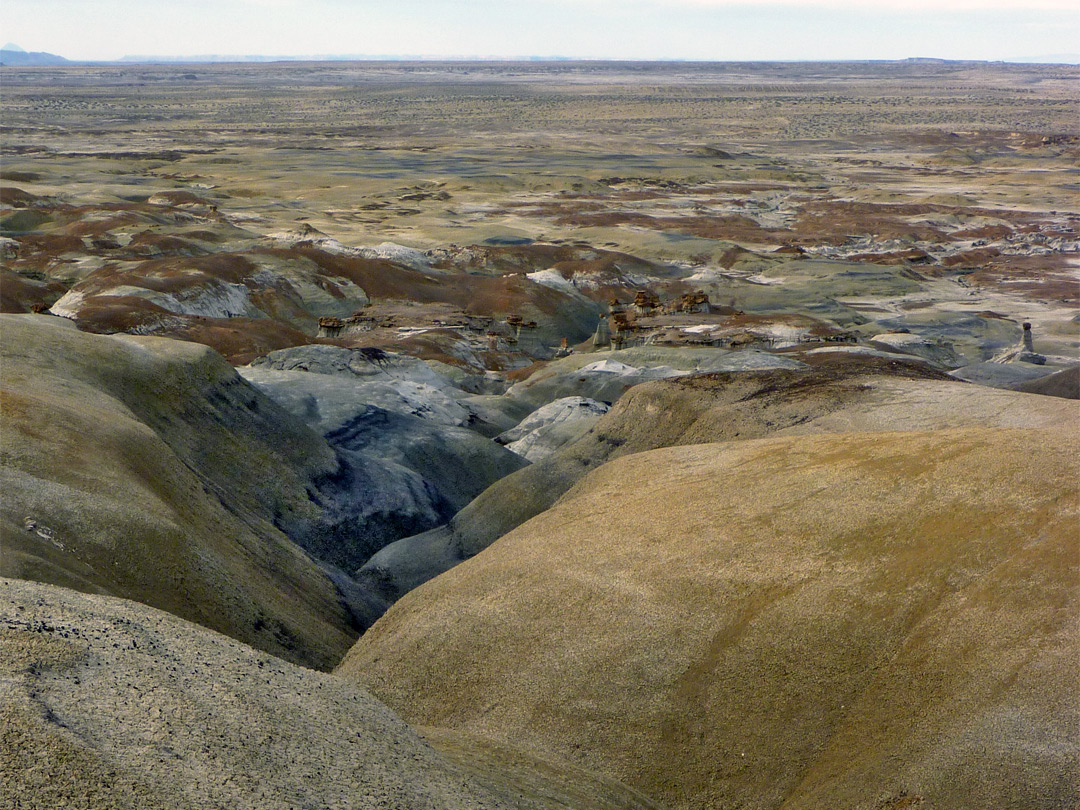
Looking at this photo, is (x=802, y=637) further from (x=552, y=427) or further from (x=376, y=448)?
(x=552, y=427)

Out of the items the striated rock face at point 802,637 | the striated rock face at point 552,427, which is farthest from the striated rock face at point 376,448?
the striated rock face at point 802,637

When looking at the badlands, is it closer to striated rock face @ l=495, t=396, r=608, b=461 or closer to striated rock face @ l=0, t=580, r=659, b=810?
striated rock face @ l=0, t=580, r=659, b=810

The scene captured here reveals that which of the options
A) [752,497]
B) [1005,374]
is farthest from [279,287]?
[752,497]

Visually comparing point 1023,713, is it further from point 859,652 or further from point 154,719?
point 154,719

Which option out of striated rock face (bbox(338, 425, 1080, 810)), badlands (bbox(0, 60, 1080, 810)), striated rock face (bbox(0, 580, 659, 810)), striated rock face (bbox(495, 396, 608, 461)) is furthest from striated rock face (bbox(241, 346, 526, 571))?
striated rock face (bbox(0, 580, 659, 810))

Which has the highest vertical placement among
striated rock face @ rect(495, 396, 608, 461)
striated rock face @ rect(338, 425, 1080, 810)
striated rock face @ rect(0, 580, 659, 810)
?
striated rock face @ rect(0, 580, 659, 810)

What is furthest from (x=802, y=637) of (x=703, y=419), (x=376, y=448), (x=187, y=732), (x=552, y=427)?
(x=552, y=427)

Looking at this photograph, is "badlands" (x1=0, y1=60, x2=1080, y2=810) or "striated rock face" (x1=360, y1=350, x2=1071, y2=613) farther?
"striated rock face" (x1=360, y1=350, x2=1071, y2=613)

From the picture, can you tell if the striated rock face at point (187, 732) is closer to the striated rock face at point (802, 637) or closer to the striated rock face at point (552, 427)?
the striated rock face at point (802, 637)
